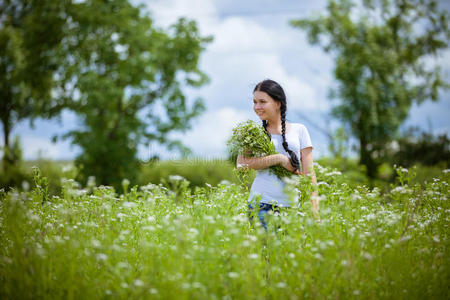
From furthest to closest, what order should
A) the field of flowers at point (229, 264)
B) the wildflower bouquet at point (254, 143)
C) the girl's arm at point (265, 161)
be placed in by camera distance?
1. the wildflower bouquet at point (254, 143)
2. the girl's arm at point (265, 161)
3. the field of flowers at point (229, 264)

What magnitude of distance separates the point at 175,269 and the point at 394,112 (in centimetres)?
2149

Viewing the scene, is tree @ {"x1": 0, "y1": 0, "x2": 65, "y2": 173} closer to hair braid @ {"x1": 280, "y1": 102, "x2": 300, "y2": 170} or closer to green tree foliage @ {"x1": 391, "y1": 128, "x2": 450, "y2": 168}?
hair braid @ {"x1": 280, "y1": 102, "x2": 300, "y2": 170}

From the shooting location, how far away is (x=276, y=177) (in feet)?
13.2

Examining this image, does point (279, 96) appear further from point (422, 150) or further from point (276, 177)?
point (422, 150)

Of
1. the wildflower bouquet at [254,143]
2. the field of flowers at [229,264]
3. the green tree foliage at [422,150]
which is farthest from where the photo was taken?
the green tree foliage at [422,150]

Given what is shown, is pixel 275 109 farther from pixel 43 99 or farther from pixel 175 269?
pixel 43 99

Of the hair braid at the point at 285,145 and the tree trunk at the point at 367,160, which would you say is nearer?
the hair braid at the point at 285,145

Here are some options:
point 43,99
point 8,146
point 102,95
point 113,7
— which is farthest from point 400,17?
point 8,146

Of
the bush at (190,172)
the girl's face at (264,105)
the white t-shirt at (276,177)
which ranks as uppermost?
the girl's face at (264,105)

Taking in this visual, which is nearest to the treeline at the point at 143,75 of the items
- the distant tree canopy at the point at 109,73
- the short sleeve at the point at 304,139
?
the distant tree canopy at the point at 109,73

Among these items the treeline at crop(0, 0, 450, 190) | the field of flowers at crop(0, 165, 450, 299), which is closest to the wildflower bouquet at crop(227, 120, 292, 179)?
the field of flowers at crop(0, 165, 450, 299)

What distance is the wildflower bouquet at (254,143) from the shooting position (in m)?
4.00

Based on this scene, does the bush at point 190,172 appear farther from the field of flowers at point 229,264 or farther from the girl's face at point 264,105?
the field of flowers at point 229,264

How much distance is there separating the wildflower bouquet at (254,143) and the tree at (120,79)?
40.3ft
